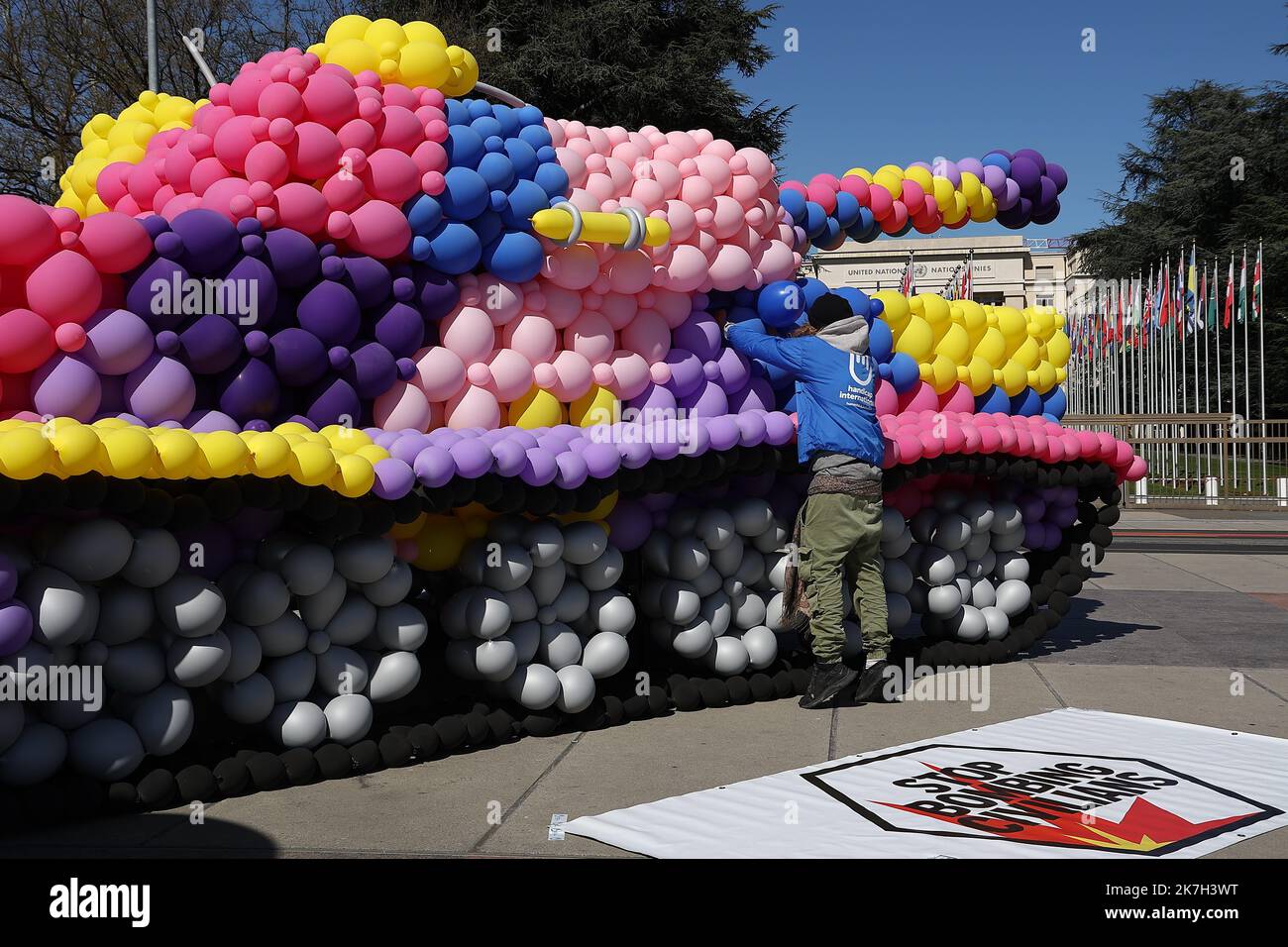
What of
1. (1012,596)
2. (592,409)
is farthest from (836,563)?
(1012,596)

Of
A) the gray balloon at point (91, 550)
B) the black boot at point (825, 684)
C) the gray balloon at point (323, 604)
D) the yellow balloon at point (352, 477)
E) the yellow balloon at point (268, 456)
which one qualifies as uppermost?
the yellow balloon at point (268, 456)

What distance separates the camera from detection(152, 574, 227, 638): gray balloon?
4.30 m

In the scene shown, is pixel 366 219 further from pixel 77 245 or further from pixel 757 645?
pixel 757 645

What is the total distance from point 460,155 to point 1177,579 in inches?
353

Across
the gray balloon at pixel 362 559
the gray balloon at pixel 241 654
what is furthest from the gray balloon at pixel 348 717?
the gray balloon at pixel 362 559

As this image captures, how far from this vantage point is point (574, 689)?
528 centimetres

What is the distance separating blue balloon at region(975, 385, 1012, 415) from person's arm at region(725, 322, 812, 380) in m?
1.79

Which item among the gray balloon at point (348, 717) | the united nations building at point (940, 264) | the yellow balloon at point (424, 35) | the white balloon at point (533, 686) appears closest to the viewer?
the gray balloon at point (348, 717)

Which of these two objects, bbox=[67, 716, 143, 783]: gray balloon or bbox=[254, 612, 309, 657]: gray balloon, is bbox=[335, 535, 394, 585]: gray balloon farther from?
bbox=[67, 716, 143, 783]: gray balloon

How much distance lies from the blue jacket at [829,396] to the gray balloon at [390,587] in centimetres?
204

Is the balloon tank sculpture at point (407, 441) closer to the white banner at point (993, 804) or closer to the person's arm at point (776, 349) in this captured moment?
the person's arm at point (776, 349)

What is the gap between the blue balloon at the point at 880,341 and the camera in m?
6.71

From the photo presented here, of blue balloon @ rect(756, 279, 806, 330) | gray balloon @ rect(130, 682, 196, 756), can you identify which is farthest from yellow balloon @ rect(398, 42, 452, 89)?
gray balloon @ rect(130, 682, 196, 756)

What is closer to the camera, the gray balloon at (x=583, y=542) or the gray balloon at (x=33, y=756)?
the gray balloon at (x=33, y=756)
